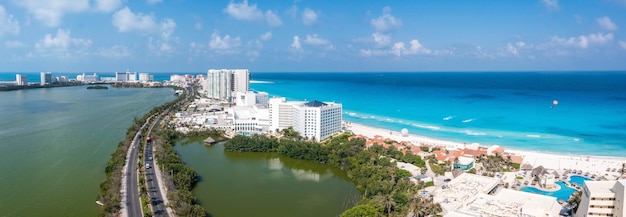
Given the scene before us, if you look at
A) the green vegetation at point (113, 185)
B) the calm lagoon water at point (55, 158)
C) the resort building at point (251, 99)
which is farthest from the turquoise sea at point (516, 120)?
the calm lagoon water at point (55, 158)

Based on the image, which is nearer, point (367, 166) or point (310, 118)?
point (367, 166)

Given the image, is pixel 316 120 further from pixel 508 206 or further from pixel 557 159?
pixel 508 206

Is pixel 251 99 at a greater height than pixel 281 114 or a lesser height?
greater

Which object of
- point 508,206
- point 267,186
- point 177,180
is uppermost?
point 508,206

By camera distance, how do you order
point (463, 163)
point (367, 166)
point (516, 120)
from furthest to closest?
point (516, 120) → point (463, 163) → point (367, 166)

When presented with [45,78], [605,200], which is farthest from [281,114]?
[45,78]

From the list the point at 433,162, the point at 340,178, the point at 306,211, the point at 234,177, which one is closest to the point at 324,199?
the point at 306,211
